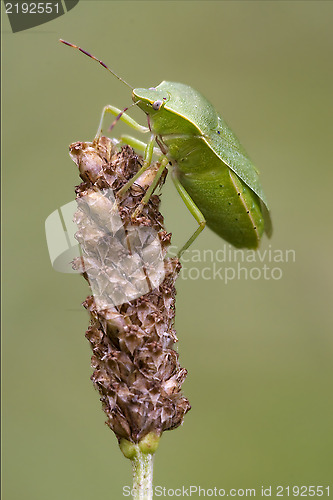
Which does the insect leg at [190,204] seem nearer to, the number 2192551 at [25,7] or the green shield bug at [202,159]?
the green shield bug at [202,159]

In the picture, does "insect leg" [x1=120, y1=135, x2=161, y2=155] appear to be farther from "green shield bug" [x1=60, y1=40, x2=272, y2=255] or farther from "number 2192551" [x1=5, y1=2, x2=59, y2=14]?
"number 2192551" [x1=5, y1=2, x2=59, y2=14]

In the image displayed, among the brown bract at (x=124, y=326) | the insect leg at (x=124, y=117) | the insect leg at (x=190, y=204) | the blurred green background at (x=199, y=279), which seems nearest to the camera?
the brown bract at (x=124, y=326)

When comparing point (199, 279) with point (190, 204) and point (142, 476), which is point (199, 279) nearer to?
point (190, 204)

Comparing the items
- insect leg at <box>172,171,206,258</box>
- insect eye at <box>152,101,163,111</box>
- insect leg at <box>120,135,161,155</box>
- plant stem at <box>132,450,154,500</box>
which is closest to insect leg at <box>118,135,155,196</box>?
insect leg at <box>120,135,161,155</box>

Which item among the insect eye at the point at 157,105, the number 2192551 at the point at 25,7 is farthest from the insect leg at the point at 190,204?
the number 2192551 at the point at 25,7

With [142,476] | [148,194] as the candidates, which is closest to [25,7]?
[148,194]
